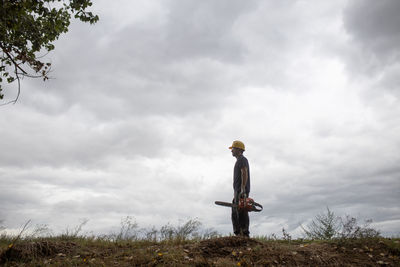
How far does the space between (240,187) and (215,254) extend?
277 cm

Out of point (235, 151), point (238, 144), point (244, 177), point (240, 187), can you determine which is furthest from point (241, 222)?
point (238, 144)

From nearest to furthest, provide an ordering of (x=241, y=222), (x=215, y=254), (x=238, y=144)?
1. (x=215, y=254)
2. (x=241, y=222)
3. (x=238, y=144)

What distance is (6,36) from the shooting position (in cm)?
827

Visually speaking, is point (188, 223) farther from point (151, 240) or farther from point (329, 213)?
point (329, 213)

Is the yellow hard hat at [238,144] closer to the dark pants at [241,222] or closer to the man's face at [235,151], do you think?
the man's face at [235,151]

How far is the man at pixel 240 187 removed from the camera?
29.4 ft

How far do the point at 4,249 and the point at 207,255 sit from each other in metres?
4.80

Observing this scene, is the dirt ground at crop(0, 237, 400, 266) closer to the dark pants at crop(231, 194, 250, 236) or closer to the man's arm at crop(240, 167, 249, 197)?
the dark pants at crop(231, 194, 250, 236)

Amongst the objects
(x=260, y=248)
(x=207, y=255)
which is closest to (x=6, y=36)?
(x=207, y=255)

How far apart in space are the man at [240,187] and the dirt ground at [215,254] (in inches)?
48.5

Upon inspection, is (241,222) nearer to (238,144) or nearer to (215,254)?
(215,254)

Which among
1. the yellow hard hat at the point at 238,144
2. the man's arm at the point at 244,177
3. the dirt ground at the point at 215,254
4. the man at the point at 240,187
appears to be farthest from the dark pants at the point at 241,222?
the yellow hard hat at the point at 238,144

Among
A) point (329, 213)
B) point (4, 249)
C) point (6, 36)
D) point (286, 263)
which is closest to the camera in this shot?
point (286, 263)

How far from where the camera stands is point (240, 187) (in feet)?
30.7
